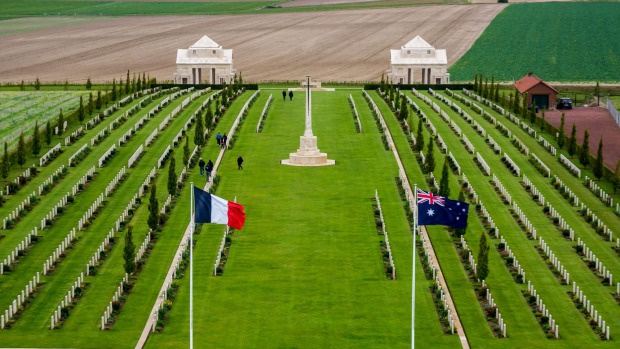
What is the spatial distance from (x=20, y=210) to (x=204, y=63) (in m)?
97.2


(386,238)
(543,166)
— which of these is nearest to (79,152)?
(386,238)

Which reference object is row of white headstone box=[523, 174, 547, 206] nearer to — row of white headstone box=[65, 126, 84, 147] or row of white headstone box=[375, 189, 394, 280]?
row of white headstone box=[375, 189, 394, 280]

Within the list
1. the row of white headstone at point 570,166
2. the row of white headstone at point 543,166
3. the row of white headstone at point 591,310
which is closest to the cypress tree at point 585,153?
the row of white headstone at point 570,166

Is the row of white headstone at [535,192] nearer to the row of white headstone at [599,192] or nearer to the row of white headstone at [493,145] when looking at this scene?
the row of white headstone at [599,192]

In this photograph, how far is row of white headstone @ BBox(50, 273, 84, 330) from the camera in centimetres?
6406

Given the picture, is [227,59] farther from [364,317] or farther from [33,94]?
[364,317]

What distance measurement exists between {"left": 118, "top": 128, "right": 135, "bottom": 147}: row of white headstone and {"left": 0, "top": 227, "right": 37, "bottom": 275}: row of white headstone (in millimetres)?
30694

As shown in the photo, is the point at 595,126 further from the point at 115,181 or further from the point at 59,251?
the point at 59,251

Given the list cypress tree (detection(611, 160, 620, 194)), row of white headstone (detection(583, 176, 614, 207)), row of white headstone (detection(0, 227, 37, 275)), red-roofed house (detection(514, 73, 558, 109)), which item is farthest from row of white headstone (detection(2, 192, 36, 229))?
red-roofed house (detection(514, 73, 558, 109))

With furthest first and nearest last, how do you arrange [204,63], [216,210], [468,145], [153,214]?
[204,63] < [468,145] < [153,214] < [216,210]

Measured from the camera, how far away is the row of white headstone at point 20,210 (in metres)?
83.0

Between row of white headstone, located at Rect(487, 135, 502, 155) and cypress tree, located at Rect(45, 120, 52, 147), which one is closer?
row of white headstone, located at Rect(487, 135, 502, 155)

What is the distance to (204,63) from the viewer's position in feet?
595

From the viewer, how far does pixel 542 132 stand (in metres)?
121
